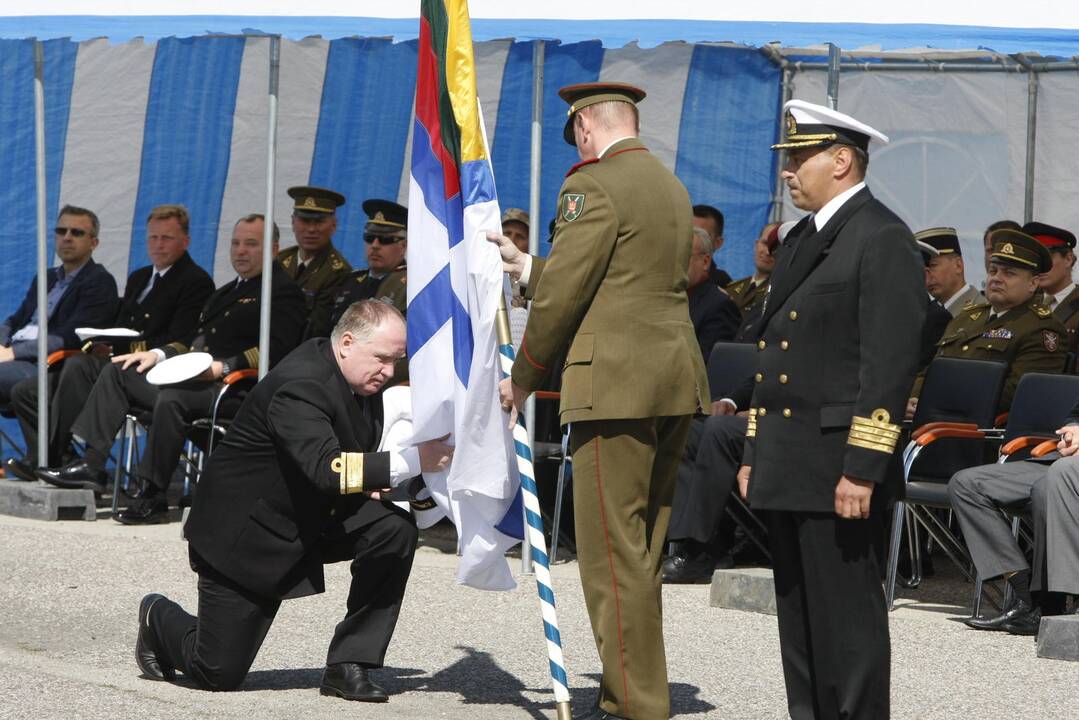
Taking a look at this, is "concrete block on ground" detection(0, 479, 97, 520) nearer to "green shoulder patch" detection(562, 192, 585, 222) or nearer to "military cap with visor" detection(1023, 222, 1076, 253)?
"green shoulder patch" detection(562, 192, 585, 222)

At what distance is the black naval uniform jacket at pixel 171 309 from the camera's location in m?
9.63

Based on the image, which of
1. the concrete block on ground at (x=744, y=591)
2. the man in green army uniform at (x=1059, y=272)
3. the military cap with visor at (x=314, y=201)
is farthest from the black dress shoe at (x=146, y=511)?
the man in green army uniform at (x=1059, y=272)

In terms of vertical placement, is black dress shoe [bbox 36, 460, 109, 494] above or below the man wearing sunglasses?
below

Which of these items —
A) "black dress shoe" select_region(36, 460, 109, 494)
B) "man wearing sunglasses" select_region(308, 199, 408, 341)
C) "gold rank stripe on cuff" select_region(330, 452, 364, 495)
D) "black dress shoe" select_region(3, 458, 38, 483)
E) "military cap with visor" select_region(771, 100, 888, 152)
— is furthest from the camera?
"black dress shoe" select_region(3, 458, 38, 483)

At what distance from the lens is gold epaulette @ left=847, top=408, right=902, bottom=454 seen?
3.81 m

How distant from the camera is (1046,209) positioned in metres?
9.88

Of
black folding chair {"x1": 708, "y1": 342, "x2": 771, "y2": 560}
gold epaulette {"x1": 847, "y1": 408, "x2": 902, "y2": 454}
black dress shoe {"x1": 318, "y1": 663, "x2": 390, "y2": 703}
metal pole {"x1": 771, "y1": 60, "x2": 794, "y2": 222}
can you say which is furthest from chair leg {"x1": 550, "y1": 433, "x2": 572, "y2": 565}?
gold epaulette {"x1": 847, "y1": 408, "x2": 902, "y2": 454}

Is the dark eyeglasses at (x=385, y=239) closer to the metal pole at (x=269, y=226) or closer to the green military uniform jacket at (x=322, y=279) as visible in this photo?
the green military uniform jacket at (x=322, y=279)

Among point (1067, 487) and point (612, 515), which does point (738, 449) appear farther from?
point (612, 515)

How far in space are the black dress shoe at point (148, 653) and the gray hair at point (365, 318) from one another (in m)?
1.12

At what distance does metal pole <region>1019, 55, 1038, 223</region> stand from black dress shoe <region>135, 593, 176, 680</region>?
6.65m

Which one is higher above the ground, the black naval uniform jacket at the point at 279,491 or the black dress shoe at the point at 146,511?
the black naval uniform jacket at the point at 279,491

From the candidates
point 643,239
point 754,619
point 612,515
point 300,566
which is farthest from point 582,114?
point 754,619

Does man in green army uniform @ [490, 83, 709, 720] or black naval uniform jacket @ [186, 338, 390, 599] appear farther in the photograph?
black naval uniform jacket @ [186, 338, 390, 599]
